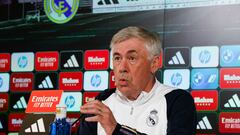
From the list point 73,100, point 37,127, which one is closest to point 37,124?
point 37,127

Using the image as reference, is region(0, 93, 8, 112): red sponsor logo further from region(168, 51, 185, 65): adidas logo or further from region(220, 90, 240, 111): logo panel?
region(220, 90, 240, 111): logo panel

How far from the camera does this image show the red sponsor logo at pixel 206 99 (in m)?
2.80

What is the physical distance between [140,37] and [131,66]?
0.14 m

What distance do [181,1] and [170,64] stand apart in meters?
0.44

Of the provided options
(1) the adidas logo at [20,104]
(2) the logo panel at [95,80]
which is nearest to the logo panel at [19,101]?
(1) the adidas logo at [20,104]

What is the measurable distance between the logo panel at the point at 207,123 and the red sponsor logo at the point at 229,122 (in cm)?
4

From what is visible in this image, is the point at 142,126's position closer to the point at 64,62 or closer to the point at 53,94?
the point at 53,94

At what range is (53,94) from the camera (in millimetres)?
2729

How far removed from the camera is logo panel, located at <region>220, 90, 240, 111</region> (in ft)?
9.04

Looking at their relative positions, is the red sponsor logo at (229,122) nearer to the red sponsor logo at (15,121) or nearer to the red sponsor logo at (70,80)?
the red sponsor logo at (70,80)

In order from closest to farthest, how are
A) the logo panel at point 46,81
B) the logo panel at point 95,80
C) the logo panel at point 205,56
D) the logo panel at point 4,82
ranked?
the logo panel at point 205,56 < the logo panel at point 95,80 < the logo panel at point 46,81 < the logo panel at point 4,82

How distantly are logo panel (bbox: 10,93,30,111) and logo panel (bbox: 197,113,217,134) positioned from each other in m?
1.31

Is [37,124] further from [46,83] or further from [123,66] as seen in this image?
[123,66]

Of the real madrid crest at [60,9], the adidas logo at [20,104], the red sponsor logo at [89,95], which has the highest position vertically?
the real madrid crest at [60,9]
